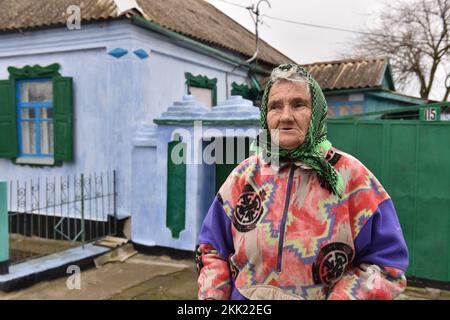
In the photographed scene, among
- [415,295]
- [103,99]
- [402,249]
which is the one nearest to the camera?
[402,249]

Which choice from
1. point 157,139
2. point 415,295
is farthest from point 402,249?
point 157,139

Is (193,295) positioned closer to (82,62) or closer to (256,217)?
(256,217)

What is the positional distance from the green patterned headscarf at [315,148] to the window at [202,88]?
6.62m

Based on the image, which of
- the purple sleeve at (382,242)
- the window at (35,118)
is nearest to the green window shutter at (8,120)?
the window at (35,118)

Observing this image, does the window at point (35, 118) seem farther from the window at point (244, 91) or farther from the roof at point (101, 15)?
the window at point (244, 91)

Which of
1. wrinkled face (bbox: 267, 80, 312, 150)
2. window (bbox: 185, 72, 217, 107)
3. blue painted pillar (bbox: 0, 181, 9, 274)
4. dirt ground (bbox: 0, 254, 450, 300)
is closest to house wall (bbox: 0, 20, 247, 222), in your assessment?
window (bbox: 185, 72, 217, 107)

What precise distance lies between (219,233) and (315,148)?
1.66 feet

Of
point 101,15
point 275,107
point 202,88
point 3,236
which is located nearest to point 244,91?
point 202,88

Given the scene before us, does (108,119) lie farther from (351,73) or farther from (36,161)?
(351,73)

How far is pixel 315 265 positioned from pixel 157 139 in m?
5.04

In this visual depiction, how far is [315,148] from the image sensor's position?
157 centimetres

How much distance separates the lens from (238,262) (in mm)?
1596

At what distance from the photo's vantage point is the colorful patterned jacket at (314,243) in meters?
1.48
